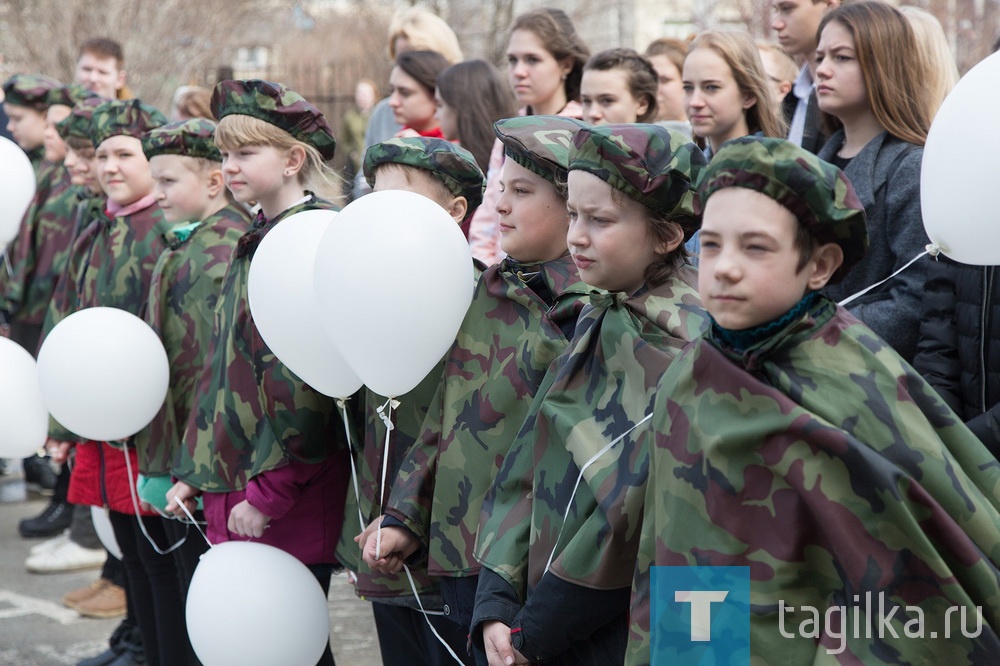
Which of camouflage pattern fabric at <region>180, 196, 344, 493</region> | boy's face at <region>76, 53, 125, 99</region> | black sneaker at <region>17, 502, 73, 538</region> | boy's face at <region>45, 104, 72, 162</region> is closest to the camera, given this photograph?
camouflage pattern fabric at <region>180, 196, 344, 493</region>

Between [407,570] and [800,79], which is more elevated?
[800,79]

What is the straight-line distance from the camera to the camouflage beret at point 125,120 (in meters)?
4.92

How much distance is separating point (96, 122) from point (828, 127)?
3.02 metres

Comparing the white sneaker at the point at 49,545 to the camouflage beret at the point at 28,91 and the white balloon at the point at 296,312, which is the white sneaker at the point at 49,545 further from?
the white balloon at the point at 296,312

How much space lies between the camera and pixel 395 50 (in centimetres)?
713

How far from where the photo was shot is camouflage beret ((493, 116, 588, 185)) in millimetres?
2844

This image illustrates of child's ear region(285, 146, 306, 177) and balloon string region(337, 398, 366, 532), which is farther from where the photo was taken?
child's ear region(285, 146, 306, 177)

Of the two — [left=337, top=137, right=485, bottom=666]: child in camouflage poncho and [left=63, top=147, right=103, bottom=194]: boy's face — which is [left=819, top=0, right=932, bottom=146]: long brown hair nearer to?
[left=337, top=137, right=485, bottom=666]: child in camouflage poncho

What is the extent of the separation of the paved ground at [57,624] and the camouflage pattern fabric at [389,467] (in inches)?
71.9

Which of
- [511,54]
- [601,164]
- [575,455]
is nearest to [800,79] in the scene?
[511,54]

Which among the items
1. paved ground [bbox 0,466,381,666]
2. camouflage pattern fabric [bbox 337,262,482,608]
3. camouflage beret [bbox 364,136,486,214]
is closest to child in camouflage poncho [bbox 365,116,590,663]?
camouflage pattern fabric [bbox 337,262,482,608]

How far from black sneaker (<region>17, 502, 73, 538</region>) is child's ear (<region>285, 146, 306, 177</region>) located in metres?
3.95

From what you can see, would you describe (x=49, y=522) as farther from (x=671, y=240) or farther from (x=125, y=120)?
(x=671, y=240)

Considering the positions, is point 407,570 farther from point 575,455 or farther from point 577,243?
point 577,243
